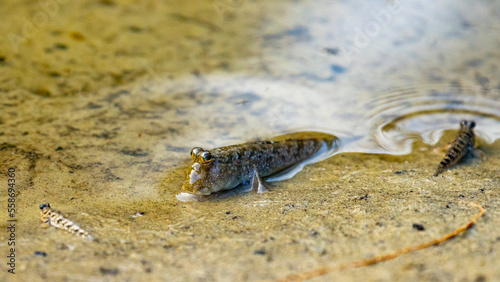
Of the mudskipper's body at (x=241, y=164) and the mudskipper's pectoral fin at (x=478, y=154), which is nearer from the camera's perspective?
the mudskipper's body at (x=241, y=164)

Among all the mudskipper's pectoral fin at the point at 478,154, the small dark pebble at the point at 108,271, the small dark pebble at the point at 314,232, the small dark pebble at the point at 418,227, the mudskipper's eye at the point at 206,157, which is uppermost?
the mudskipper's pectoral fin at the point at 478,154

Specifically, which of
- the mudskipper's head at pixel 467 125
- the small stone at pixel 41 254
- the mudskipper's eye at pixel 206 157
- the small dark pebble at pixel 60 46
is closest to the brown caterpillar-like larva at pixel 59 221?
the small stone at pixel 41 254

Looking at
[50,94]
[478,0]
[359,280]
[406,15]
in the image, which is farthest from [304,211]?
[478,0]

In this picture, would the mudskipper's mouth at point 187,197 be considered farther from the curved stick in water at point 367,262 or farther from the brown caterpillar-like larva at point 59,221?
the curved stick in water at point 367,262

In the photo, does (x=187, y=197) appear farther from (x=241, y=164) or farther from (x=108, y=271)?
(x=108, y=271)

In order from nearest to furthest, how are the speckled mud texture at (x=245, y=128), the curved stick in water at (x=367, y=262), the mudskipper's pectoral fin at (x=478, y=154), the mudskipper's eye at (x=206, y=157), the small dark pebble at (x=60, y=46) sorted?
1. the curved stick in water at (x=367, y=262)
2. the speckled mud texture at (x=245, y=128)
3. the mudskipper's eye at (x=206, y=157)
4. the mudskipper's pectoral fin at (x=478, y=154)
5. the small dark pebble at (x=60, y=46)

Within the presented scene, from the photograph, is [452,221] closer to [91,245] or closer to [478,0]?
[91,245]
